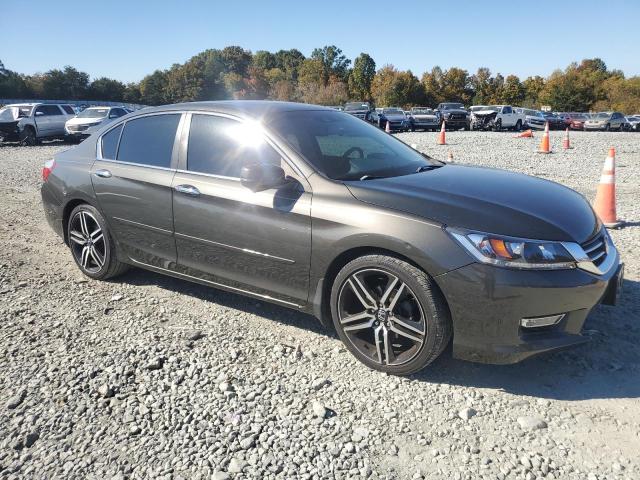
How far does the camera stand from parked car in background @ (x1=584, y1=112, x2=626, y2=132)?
124 ft

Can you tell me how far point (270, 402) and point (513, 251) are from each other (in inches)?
60.6

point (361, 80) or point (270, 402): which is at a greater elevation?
point (361, 80)

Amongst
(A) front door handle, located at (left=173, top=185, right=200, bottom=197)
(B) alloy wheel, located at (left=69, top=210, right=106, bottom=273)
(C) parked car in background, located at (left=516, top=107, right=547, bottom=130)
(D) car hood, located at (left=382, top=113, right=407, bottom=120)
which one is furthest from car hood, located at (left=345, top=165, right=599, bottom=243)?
(C) parked car in background, located at (left=516, top=107, right=547, bottom=130)

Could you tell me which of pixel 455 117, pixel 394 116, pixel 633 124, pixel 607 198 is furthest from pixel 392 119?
pixel 607 198

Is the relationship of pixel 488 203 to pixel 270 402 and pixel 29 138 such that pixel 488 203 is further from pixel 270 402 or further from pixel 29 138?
pixel 29 138

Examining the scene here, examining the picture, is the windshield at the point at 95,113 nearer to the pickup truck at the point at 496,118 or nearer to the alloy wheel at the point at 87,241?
the alloy wheel at the point at 87,241

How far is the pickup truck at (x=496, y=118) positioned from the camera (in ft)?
108

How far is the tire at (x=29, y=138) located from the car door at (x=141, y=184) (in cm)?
2037

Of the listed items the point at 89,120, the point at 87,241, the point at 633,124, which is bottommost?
the point at 633,124

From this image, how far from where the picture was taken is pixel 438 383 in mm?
3023

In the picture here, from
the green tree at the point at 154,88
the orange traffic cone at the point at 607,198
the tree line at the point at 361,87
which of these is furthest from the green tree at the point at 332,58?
the orange traffic cone at the point at 607,198

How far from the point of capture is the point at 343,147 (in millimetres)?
3887

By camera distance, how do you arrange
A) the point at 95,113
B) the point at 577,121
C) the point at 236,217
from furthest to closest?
the point at 577,121
the point at 95,113
the point at 236,217

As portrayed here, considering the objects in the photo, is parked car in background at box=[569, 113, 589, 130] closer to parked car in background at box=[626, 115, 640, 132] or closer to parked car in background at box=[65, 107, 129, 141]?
parked car in background at box=[626, 115, 640, 132]
